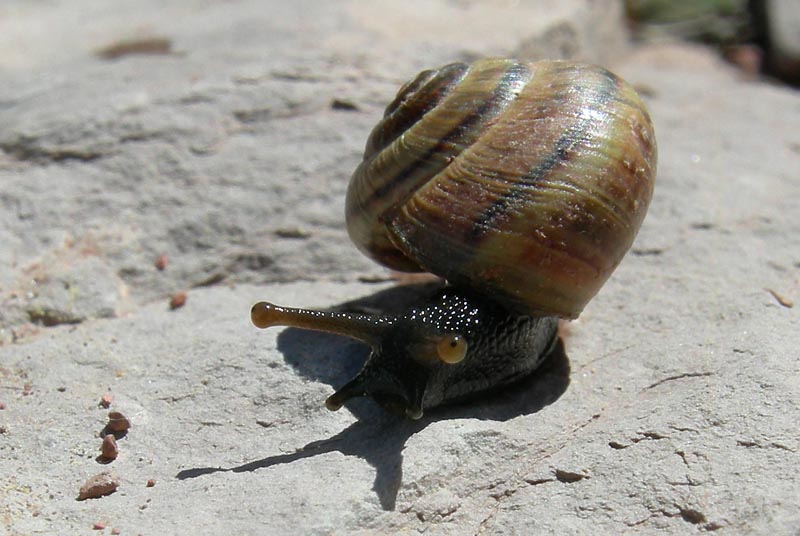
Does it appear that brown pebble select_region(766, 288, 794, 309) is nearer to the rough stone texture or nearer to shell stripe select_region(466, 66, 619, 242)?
the rough stone texture

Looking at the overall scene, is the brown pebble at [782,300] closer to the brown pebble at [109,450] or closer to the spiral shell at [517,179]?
the spiral shell at [517,179]

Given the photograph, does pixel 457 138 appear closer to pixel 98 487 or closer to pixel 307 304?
pixel 307 304

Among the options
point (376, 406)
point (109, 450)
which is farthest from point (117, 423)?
point (376, 406)

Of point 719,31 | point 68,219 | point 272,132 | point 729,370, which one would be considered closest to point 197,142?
point 272,132

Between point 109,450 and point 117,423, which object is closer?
point 109,450

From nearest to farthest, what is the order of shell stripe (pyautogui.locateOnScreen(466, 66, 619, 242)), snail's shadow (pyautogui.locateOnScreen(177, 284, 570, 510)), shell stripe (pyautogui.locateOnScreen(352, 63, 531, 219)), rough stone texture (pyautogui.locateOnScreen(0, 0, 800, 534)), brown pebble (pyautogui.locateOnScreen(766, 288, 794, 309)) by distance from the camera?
rough stone texture (pyautogui.locateOnScreen(0, 0, 800, 534)) → snail's shadow (pyautogui.locateOnScreen(177, 284, 570, 510)) → shell stripe (pyautogui.locateOnScreen(466, 66, 619, 242)) → shell stripe (pyautogui.locateOnScreen(352, 63, 531, 219)) → brown pebble (pyautogui.locateOnScreen(766, 288, 794, 309))

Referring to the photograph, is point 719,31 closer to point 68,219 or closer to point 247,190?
point 247,190

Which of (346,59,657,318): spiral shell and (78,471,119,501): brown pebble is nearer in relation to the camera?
(78,471,119,501): brown pebble

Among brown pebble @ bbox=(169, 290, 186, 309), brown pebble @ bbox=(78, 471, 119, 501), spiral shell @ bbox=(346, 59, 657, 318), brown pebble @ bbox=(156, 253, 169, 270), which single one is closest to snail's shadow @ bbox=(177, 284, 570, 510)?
brown pebble @ bbox=(78, 471, 119, 501)
